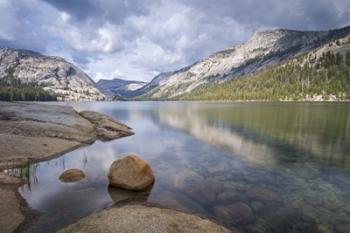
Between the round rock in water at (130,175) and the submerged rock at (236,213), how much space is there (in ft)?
19.5

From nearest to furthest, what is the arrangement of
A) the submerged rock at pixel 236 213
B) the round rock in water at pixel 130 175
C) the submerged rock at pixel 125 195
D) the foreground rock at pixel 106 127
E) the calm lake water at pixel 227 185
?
1. the submerged rock at pixel 236 213
2. the calm lake water at pixel 227 185
3. the submerged rock at pixel 125 195
4. the round rock in water at pixel 130 175
5. the foreground rock at pixel 106 127

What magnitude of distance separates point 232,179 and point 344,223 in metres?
9.47

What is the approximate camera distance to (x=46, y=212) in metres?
15.6

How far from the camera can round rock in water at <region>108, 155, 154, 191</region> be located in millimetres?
19812

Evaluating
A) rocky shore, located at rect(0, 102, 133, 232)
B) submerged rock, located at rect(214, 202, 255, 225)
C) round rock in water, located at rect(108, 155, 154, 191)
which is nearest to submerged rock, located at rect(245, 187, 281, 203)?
submerged rock, located at rect(214, 202, 255, 225)

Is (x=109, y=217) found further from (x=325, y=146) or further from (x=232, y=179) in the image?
(x=325, y=146)

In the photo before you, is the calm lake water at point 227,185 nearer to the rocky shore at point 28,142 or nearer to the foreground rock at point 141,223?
the rocky shore at point 28,142

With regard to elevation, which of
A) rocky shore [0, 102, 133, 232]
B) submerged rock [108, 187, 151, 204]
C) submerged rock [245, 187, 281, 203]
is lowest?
submerged rock [108, 187, 151, 204]

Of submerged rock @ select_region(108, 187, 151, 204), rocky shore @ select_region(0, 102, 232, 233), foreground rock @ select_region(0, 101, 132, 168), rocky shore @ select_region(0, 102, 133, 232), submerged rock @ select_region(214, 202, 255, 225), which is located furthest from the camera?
foreground rock @ select_region(0, 101, 132, 168)

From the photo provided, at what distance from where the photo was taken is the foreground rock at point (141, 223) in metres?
11.8

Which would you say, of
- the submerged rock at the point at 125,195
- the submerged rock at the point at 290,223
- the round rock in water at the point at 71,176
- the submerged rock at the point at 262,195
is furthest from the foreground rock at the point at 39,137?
the submerged rock at the point at 290,223

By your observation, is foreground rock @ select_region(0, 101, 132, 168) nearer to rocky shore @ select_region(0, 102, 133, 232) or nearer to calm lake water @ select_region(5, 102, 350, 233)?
rocky shore @ select_region(0, 102, 133, 232)

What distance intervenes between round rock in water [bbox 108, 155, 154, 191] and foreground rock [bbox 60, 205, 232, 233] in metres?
5.44

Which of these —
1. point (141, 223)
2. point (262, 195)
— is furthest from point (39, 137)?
point (262, 195)
